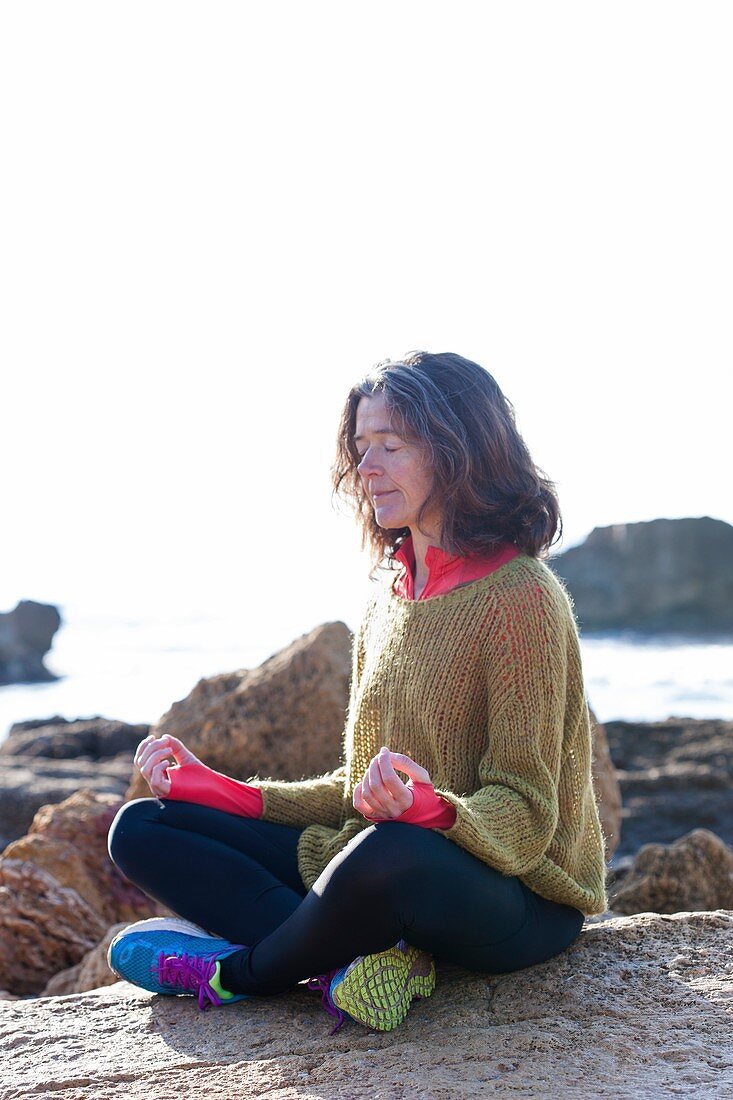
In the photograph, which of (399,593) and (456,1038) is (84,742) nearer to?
(399,593)

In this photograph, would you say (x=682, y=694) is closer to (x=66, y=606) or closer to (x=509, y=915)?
(x=509, y=915)

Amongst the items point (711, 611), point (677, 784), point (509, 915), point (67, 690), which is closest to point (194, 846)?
point (509, 915)

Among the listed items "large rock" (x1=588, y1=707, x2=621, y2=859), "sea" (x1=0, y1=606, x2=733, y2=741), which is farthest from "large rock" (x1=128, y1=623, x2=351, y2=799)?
"sea" (x1=0, y1=606, x2=733, y2=741)

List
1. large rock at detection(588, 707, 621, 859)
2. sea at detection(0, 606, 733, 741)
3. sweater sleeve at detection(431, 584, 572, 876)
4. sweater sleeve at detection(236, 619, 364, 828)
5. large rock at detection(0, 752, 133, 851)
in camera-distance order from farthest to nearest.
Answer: sea at detection(0, 606, 733, 741) → large rock at detection(0, 752, 133, 851) → large rock at detection(588, 707, 621, 859) → sweater sleeve at detection(236, 619, 364, 828) → sweater sleeve at detection(431, 584, 572, 876)

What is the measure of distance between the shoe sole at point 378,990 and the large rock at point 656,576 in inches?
1016

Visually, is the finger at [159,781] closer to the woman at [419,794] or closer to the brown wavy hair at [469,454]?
the woman at [419,794]

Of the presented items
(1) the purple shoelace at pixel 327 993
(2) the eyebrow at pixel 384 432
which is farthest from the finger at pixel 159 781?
(2) the eyebrow at pixel 384 432

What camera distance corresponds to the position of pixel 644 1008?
8.59 ft

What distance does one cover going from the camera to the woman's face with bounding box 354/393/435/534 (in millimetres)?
3045

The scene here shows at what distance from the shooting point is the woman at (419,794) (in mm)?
2594

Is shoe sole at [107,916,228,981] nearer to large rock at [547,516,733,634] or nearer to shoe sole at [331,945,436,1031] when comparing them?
shoe sole at [331,945,436,1031]

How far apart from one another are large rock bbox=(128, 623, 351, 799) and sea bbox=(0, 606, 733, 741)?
7.40 meters

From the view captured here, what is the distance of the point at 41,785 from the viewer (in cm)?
682

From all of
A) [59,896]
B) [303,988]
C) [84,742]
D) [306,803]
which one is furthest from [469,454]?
[84,742]
